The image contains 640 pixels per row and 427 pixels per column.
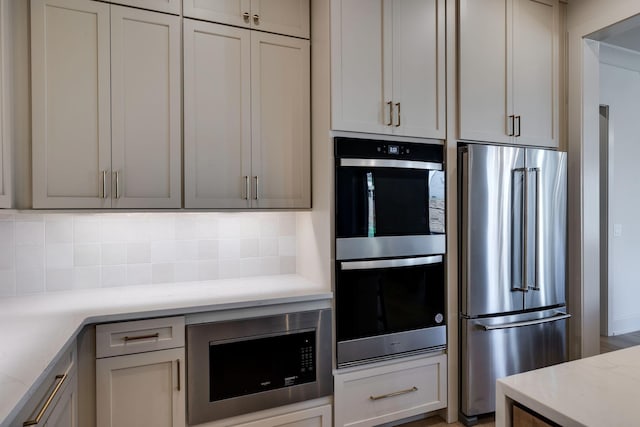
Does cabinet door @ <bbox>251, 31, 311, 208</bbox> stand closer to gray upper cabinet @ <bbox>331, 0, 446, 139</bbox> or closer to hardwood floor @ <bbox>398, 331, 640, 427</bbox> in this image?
gray upper cabinet @ <bbox>331, 0, 446, 139</bbox>

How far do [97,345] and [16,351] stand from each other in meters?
0.42

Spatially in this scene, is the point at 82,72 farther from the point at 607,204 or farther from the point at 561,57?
the point at 607,204

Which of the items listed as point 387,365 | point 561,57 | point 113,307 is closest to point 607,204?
point 561,57

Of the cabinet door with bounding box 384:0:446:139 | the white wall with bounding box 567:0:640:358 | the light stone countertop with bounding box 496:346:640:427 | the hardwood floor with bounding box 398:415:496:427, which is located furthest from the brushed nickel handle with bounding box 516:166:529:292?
the light stone countertop with bounding box 496:346:640:427

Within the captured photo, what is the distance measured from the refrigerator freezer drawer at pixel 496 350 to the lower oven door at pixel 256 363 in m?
0.90

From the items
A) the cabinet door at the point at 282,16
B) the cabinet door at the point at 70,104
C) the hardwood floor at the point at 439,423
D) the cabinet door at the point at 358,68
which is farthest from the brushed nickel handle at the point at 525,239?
the cabinet door at the point at 70,104

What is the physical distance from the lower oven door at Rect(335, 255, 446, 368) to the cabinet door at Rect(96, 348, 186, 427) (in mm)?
A: 835

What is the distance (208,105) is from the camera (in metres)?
2.03

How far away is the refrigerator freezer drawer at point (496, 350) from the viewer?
7.46ft

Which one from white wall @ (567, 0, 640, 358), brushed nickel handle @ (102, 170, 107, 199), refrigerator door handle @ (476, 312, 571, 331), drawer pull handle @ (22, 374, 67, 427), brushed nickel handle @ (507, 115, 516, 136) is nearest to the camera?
drawer pull handle @ (22, 374, 67, 427)

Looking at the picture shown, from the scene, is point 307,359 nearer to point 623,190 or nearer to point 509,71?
point 509,71

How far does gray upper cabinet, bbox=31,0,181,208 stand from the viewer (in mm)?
1750

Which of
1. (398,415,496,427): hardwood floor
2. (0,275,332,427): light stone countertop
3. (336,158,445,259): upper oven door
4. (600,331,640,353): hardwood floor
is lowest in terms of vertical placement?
(398,415,496,427): hardwood floor

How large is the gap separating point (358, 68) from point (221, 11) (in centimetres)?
82
